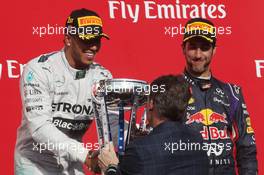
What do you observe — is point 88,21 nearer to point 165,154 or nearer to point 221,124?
point 221,124

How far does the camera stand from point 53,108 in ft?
11.3

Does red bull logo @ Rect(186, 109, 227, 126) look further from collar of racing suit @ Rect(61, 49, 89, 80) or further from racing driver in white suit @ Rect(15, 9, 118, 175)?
collar of racing suit @ Rect(61, 49, 89, 80)

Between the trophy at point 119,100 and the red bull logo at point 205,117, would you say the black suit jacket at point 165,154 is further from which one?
the red bull logo at point 205,117

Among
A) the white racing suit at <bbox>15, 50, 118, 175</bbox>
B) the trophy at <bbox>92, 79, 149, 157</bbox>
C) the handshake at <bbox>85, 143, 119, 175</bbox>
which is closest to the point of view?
the handshake at <bbox>85, 143, 119, 175</bbox>

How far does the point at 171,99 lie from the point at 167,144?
0.16m

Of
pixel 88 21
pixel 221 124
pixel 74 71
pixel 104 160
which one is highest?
pixel 88 21

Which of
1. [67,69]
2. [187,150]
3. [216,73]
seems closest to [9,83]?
[67,69]

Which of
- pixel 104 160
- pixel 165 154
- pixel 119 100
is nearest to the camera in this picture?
pixel 165 154

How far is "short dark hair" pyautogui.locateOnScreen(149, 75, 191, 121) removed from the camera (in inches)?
105

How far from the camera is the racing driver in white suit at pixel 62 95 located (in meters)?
3.38

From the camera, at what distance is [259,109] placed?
445 cm

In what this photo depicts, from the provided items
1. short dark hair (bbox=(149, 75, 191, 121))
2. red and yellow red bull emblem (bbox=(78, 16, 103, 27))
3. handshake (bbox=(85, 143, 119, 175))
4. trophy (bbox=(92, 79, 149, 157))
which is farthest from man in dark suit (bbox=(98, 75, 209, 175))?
red and yellow red bull emblem (bbox=(78, 16, 103, 27))

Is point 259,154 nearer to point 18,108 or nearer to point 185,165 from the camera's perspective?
point 18,108

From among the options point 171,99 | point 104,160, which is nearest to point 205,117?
point 104,160
